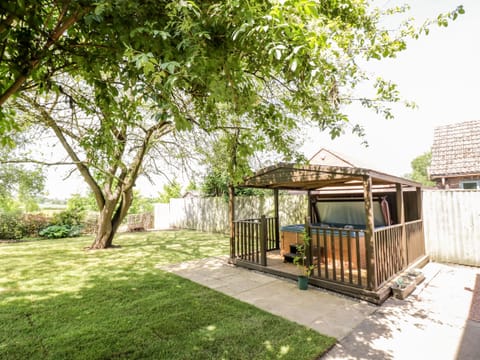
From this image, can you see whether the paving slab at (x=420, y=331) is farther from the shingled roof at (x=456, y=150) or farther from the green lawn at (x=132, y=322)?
the shingled roof at (x=456, y=150)

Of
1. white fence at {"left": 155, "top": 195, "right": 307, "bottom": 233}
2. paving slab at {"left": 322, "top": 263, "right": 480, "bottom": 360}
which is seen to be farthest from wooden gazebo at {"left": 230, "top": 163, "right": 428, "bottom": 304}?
white fence at {"left": 155, "top": 195, "right": 307, "bottom": 233}

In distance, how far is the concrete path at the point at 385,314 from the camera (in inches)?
106

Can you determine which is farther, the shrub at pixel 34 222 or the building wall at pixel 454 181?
the shrub at pixel 34 222

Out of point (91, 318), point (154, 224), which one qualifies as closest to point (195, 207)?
point (154, 224)

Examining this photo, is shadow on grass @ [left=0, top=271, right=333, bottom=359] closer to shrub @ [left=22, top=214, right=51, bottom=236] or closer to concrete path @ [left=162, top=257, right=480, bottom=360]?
concrete path @ [left=162, top=257, right=480, bottom=360]

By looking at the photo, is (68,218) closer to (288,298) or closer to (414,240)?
(288,298)

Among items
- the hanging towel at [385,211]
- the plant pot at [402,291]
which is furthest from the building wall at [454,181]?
the plant pot at [402,291]

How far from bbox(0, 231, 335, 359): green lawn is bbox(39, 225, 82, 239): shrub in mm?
6900

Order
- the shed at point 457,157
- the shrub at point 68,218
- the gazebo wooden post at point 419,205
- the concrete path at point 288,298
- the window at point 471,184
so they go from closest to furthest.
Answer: the concrete path at point 288,298 → the gazebo wooden post at point 419,205 → the window at point 471,184 → the shed at point 457,157 → the shrub at point 68,218

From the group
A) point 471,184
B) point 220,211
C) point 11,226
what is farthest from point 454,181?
point 11,226

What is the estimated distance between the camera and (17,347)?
2.71 metres

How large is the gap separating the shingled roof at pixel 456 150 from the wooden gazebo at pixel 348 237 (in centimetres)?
319

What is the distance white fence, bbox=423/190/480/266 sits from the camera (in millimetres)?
5738

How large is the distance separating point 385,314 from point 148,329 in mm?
3182
